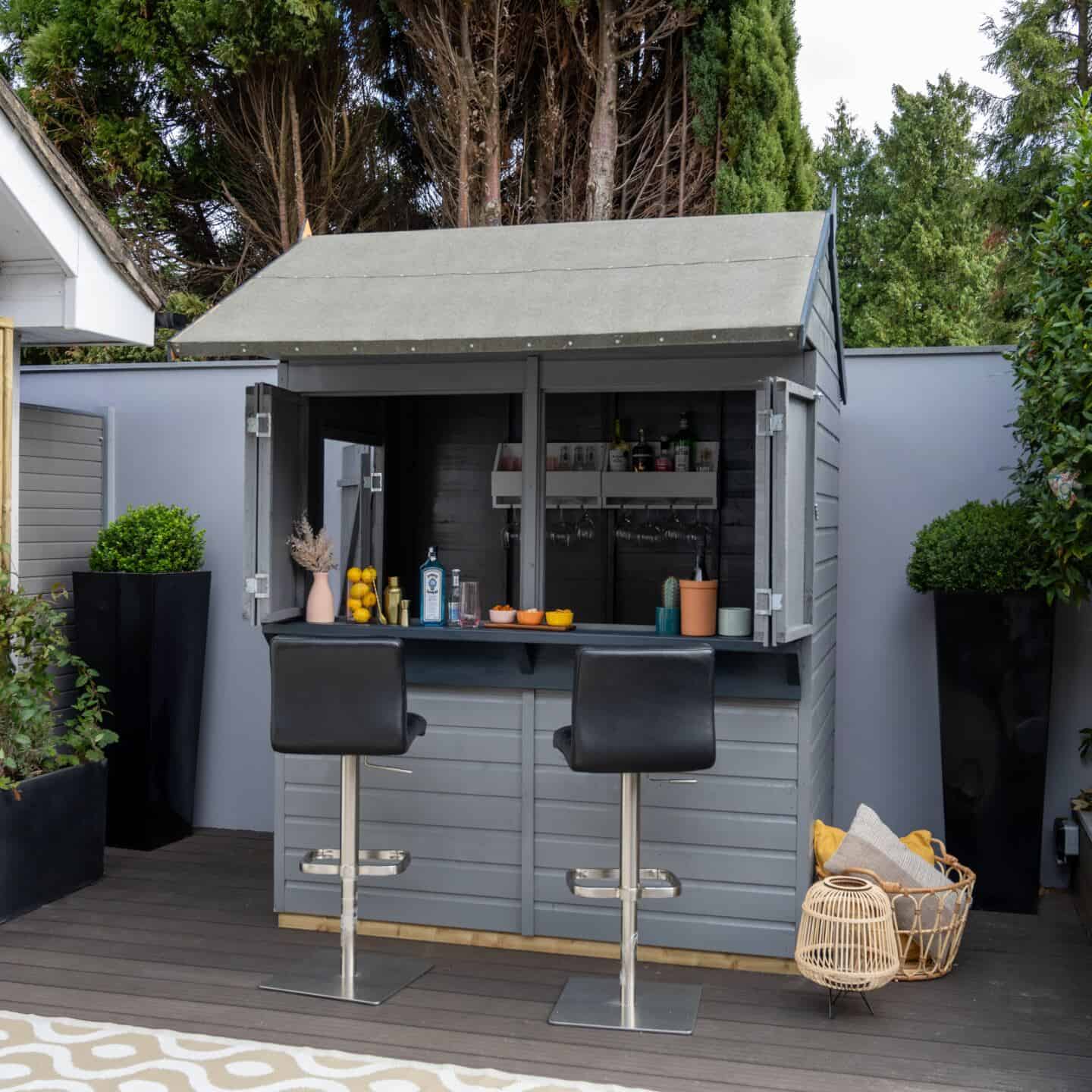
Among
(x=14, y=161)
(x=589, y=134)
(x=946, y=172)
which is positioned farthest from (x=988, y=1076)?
(x=946, y=172)

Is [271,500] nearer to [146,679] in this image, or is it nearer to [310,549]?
[310,549]

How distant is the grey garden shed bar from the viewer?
4020 millimetres

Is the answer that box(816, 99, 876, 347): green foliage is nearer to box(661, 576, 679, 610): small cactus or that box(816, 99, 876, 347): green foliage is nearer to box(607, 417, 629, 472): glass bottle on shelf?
box(607, 417, 629, 472): glass bottle on shelf

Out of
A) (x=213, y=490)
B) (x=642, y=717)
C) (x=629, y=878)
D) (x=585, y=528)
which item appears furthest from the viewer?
(x=585, y=528)

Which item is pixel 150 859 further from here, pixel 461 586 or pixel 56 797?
pixel 461 586

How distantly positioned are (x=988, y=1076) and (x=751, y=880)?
40.5 inches

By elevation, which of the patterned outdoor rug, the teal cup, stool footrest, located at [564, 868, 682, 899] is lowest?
the patterned outdoor rug

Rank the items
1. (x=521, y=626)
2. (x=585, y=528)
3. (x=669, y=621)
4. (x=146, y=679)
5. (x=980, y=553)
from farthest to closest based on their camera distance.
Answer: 1. (x=585, y=528)
2. (x=146, y=679)
3. (x=980, y=553)
4. (x=521, y=626)
5. (x=669, y=621)

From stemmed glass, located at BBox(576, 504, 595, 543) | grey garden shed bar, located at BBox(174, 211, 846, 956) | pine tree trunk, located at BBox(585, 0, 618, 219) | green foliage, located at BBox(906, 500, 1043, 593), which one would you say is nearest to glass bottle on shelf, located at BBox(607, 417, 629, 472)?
stemmed glass, located at BBox(576, 504, 595, 543)

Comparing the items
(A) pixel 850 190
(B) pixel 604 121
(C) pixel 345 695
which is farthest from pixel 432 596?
(A) pixel 850 190

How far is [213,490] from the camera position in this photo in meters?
6.05

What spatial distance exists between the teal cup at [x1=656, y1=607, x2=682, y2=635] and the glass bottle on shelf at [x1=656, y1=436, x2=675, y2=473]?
210 centimetres

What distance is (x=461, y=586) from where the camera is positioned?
4621mm

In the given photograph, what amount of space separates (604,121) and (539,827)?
8132mm
